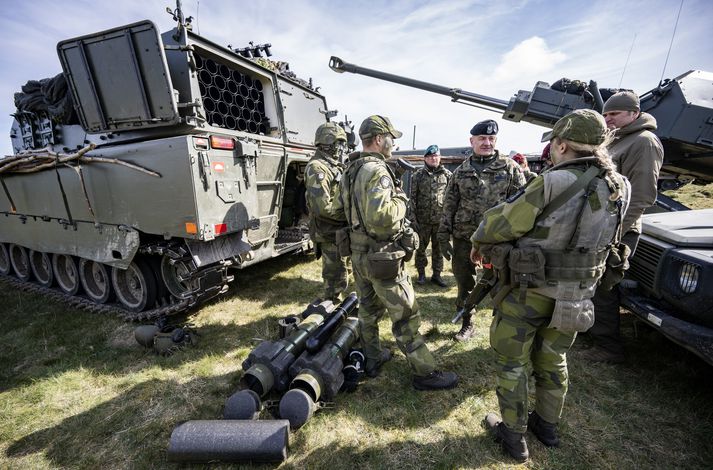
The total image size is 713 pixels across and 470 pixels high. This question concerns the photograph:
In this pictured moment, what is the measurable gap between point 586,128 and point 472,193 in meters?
1.68

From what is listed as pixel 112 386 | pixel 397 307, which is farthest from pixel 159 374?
pixel 397 307

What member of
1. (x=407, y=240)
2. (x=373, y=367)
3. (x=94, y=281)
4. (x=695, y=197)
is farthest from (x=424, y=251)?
(x=695, y=197)

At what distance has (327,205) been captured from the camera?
3893mm

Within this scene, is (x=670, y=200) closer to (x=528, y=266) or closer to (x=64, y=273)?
(x=528, y=266)

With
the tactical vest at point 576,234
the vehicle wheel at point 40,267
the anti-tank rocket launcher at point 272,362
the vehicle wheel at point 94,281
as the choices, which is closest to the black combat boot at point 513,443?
the tactical vest at point 576,234

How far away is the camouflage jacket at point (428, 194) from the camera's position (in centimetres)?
533

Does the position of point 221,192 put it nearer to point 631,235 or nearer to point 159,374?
point 159,374

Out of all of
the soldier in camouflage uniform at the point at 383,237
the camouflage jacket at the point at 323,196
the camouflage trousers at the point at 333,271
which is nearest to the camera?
the soldier in camouflage uniform at the point at 383,237

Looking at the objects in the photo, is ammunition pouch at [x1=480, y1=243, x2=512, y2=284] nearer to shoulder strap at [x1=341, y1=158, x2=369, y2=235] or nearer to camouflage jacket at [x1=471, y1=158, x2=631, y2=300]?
camouflage jacket at [x1=471, y1=158, x2=631, y2=300]

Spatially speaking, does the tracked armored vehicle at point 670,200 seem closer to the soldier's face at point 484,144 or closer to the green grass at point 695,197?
the soldier's face at point 484,144

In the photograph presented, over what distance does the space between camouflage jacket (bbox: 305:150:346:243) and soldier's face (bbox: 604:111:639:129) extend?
8.88 feet

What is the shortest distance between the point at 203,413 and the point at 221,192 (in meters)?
2.17

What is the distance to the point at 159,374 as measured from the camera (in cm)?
317

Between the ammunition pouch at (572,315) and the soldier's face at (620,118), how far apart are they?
202 cm
